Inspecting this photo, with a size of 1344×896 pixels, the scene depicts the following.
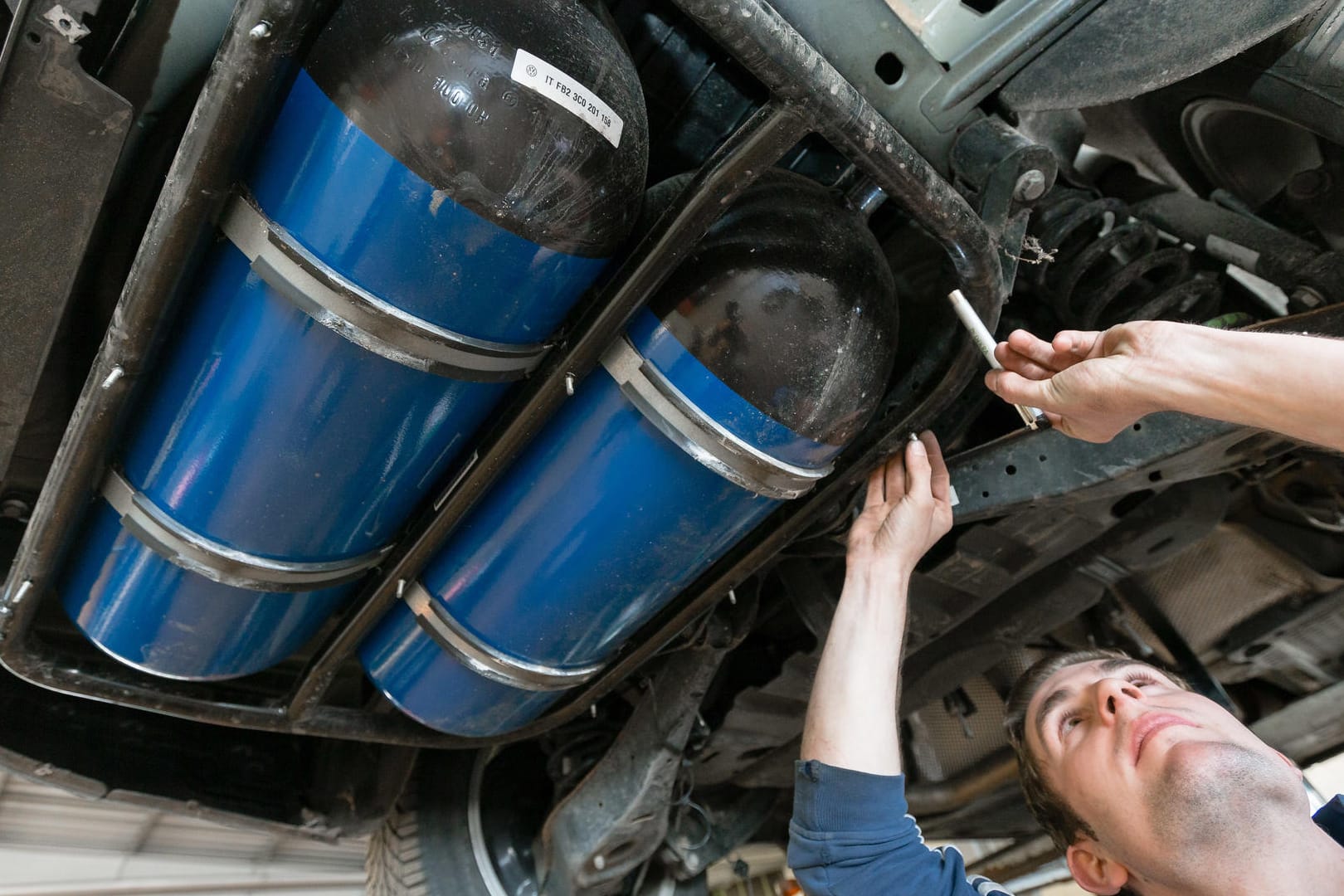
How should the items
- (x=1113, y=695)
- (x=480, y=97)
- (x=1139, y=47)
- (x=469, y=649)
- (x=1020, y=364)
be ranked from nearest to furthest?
(x=480, y=97) → (x=1139, y=47) → (x=1020, y=364) → (x=1113, y=695) → (x=469, y=649)

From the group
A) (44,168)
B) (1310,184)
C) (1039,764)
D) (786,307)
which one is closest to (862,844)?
(1039,764)

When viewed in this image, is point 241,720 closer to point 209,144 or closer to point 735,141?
point 209,144

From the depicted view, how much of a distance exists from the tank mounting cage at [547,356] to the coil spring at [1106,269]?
8.5 inches

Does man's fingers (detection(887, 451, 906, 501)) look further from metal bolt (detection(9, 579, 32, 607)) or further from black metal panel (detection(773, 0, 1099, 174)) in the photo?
metal bolt (detection(9, 579, 32, 607))

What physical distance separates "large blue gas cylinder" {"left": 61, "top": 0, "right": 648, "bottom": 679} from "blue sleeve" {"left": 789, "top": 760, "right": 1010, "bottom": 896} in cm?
66

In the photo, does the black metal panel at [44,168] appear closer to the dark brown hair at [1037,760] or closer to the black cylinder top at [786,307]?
the black cylinder top at [786,307]

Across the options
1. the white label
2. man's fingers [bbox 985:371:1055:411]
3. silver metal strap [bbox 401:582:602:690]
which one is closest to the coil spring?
man's fingers [bbox 985:371:1055:411]

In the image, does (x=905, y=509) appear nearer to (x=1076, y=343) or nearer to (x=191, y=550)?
(x=1076, y=343)

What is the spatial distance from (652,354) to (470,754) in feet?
4.75

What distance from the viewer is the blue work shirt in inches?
42.4

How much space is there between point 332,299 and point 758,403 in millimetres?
454

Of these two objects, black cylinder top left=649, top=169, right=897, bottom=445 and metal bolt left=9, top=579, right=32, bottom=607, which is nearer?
black cylinder top left=649, top=169, right=897, bottom=445

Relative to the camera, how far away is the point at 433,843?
1.95 metres

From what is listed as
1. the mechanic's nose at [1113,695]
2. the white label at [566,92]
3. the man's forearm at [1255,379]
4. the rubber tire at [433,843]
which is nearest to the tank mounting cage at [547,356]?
the white label at [566,92]
